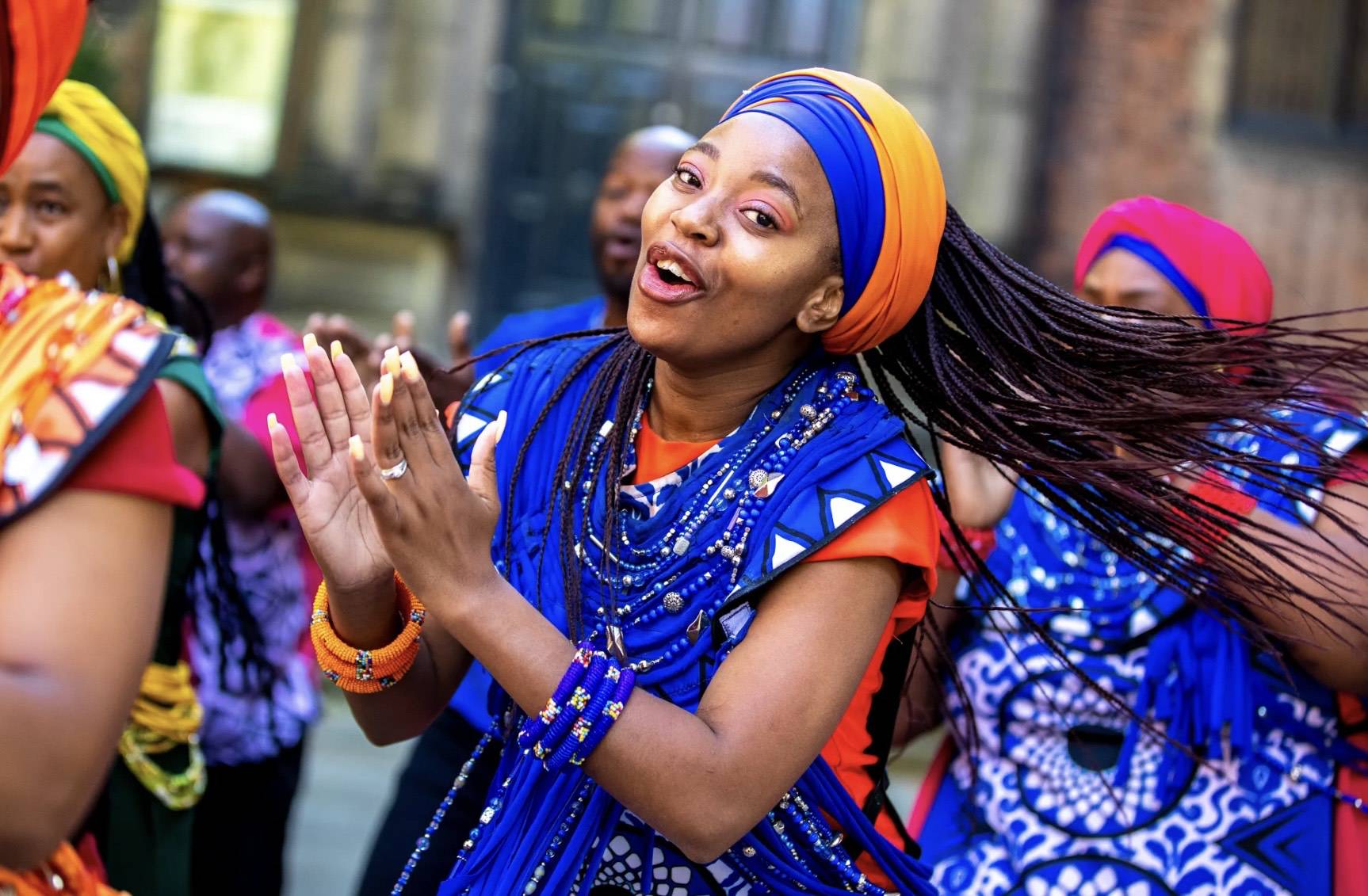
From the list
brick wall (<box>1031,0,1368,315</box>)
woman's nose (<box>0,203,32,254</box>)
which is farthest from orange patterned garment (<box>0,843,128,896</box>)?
brick wall (<box>1031,0,1368,315</box>)

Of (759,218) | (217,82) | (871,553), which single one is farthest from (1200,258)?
(217,82)

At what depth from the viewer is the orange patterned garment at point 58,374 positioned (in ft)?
5.24

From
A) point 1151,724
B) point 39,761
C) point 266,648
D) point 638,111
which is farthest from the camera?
point 638,111

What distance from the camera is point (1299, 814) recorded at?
2.97m

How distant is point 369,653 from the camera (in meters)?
2.19

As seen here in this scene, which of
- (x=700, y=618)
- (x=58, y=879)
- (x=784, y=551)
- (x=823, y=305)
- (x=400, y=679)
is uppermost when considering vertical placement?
(x=823, y=305)

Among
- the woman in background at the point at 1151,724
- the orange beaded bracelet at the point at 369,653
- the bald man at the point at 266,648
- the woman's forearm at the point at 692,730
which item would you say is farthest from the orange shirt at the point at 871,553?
the bald man at the point at 266,648

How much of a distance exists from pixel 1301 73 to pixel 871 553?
28.0 feet

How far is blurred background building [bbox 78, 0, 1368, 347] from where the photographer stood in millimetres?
8883

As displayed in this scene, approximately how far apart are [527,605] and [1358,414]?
4.58ft

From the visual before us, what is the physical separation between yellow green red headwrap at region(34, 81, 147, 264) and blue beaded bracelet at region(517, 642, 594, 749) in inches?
75.1

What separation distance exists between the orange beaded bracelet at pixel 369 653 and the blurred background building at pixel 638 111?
6883mm

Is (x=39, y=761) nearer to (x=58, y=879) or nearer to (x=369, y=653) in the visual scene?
(x=58, y=879)

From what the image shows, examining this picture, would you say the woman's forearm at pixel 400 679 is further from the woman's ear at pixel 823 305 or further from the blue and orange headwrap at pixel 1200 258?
the blue and orange headwrap at pixel 1200 258
